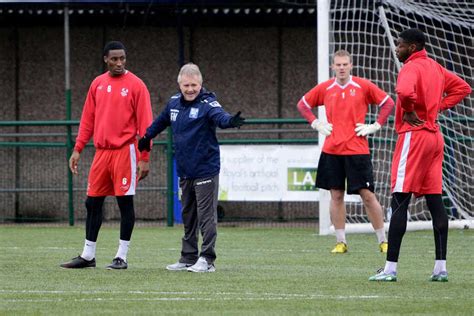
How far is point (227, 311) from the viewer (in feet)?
26.2

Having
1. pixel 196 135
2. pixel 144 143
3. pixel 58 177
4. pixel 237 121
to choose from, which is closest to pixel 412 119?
pixel 237 121

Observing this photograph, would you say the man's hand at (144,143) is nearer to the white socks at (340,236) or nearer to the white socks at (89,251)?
the white socks at (89,251)

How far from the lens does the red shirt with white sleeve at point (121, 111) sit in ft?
37.0

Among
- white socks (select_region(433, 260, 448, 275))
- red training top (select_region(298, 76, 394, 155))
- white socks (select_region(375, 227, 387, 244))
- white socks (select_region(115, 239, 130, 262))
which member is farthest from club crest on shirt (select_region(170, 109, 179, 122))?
white socks (select_region(375, 227, 387, 244))

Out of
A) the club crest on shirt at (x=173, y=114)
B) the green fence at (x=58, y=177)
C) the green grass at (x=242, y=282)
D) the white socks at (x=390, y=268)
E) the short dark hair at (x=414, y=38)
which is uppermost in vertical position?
the short dark hair at (x=414, y=38)

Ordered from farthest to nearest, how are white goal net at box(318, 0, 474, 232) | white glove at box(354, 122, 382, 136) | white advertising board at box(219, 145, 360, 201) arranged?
white advertising board at box(219, 145, 360, 201) → white goal net at box(318, 0, 474, 232) → white glove at box(354, 122, 382, 136)

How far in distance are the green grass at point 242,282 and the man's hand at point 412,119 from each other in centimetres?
127

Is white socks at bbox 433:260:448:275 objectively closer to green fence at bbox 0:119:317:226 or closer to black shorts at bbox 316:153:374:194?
black shorts at bbox 316:153:374:194

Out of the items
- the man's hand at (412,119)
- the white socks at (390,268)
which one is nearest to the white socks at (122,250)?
the white socks at (390,268)

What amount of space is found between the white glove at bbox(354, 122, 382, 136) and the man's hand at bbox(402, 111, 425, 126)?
3.91 metres

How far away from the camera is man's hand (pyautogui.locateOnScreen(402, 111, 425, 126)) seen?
9727 mm

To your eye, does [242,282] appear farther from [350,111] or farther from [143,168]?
[350,111]

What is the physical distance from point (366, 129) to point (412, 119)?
404cm

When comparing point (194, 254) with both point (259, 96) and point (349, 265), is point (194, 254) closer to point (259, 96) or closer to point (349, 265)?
point (349, 265)
